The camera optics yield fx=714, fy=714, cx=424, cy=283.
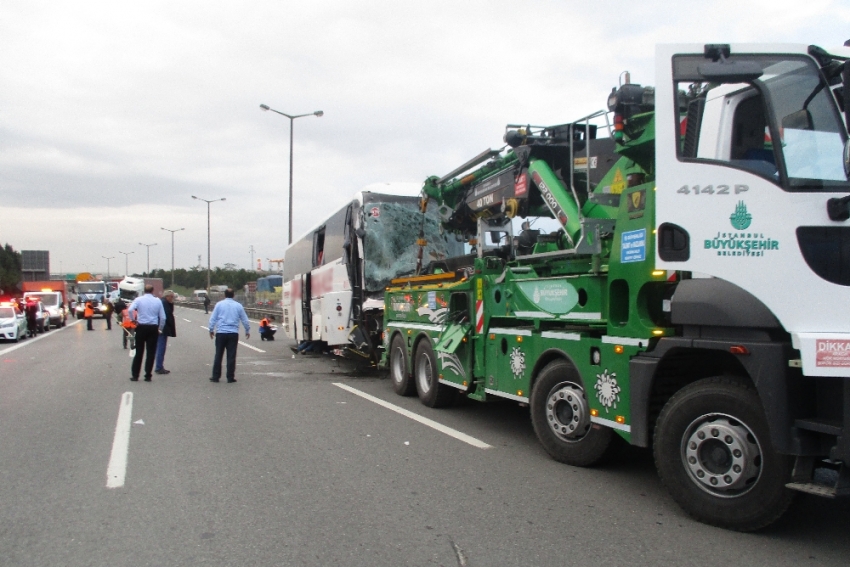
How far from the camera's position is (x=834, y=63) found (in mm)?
4551

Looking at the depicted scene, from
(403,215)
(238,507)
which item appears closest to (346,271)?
(403,215)

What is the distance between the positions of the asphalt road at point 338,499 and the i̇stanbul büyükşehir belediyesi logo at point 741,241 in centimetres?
181

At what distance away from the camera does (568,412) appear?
6363mm

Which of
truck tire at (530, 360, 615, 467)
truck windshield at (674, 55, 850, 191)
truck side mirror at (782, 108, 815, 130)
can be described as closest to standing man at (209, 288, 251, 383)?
truck tire at (530, 360, 615, 467)

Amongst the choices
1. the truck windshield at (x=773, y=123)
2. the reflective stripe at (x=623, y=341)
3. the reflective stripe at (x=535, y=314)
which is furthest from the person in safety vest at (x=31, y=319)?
the truck windshield at (x=773, y=123)

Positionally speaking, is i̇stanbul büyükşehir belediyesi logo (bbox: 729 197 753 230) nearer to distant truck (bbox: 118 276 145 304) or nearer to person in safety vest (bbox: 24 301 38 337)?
person in safety vest (bbox: 24 301 38 337)

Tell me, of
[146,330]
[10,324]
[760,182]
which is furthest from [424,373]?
[10,324]

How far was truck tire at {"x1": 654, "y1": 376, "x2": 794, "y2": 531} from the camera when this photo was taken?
4.38m

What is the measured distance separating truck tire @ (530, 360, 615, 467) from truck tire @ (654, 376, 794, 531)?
1100 millimetres

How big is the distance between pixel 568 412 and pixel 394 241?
7334mm

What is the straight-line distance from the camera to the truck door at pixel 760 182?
4.28 m

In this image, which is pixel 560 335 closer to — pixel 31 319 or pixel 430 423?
pixel 430 423

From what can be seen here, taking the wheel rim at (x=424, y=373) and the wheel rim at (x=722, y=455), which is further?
the wheel rim at (x=424, y=373)

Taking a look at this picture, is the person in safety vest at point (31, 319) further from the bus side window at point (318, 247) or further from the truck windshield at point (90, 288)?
the truck windshield at point (90, 288)
